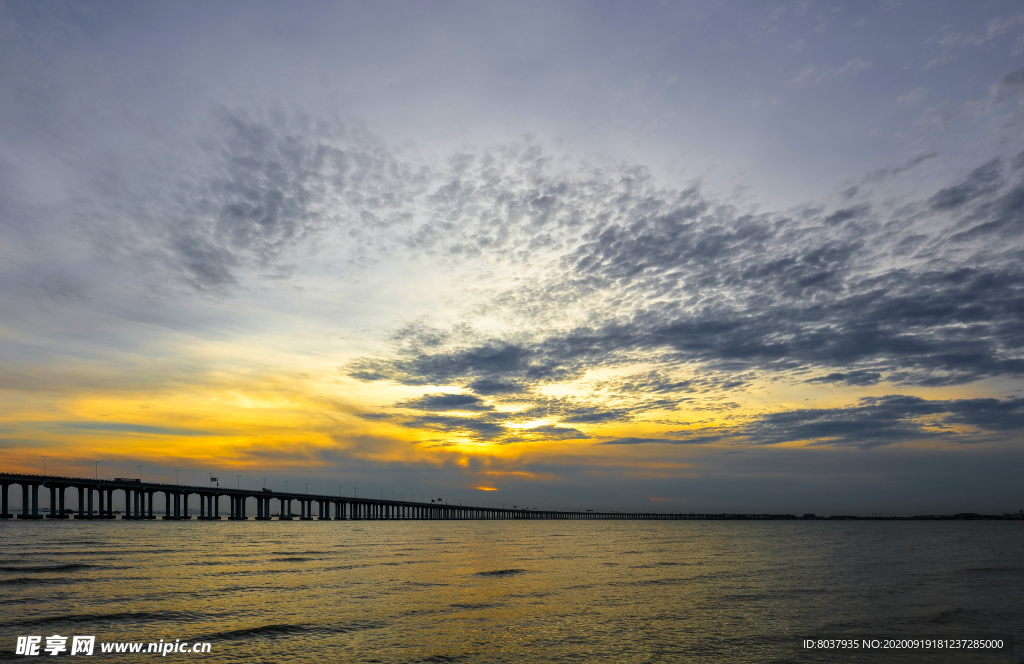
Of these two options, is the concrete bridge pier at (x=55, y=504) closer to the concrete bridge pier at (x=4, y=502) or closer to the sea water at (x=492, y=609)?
the concrete bridge pier at (x=4, y=502)

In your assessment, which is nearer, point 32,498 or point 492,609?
point 492,609

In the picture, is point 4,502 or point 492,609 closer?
point 492,609

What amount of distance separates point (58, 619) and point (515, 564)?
3857 centimetres

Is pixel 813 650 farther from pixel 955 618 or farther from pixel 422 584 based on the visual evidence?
pixel 422 584

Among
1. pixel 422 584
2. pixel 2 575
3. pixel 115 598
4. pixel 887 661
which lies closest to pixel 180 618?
pixel 115 598

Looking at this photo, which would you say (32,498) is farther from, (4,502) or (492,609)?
(492,609)

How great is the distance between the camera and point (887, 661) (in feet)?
73.9

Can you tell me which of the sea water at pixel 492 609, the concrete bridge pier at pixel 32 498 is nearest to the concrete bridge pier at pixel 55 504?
the concrete bridge pier at pixel 32 498

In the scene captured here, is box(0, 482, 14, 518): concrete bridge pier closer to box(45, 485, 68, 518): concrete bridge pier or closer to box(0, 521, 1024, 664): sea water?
box(45, 485, 68, 518): concrete bridge pier

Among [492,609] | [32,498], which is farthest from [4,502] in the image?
[492,609]

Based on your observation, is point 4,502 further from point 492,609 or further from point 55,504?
point 492,609

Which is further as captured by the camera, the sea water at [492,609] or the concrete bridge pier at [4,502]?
the concrete bridge pier at [4,502]

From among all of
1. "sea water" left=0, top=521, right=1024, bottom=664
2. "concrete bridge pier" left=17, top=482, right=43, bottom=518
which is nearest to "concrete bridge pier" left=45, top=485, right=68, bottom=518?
"concrete bridge pier" left=17, top=482, right=43, bottom=518

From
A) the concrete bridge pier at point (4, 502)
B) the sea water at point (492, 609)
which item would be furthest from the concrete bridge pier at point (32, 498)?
the sea water at point (492, 609)
